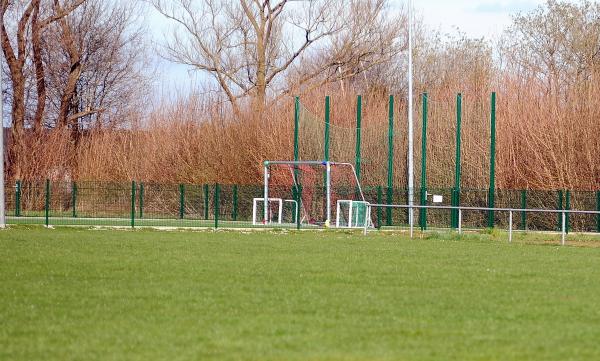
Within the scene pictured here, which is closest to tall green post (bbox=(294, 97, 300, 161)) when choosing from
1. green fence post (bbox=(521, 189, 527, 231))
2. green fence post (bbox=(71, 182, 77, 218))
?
green fence post (bbox=(71, 182, 77, 218))

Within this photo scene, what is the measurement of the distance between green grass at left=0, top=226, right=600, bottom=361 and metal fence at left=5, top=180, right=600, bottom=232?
13.6 meters

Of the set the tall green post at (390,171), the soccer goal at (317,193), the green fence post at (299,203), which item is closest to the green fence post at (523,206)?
the tall green post at (390,171)

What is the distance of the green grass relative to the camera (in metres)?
9.62

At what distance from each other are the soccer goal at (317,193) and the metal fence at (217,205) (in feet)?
0.34

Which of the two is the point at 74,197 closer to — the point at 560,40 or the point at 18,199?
the point at 18,199

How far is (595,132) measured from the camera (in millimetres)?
37531

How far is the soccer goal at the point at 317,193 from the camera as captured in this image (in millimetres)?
35531

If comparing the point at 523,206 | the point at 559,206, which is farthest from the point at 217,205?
the point at 559,206

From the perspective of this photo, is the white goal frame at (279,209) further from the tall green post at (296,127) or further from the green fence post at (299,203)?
the tall green post at (296,127)

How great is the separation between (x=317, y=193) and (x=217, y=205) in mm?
3955

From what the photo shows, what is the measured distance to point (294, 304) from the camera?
12.6 meters

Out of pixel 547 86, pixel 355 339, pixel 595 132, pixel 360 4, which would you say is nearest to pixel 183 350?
pixel 355 339

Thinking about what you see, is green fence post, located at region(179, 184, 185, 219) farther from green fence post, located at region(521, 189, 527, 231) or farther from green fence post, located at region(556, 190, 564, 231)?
green fence post, located at region(556, 190, 564, 231)

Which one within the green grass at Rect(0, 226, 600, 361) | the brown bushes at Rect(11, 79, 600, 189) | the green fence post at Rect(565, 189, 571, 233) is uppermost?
the brown bushes at Rect(11, 79, 600, 189)
